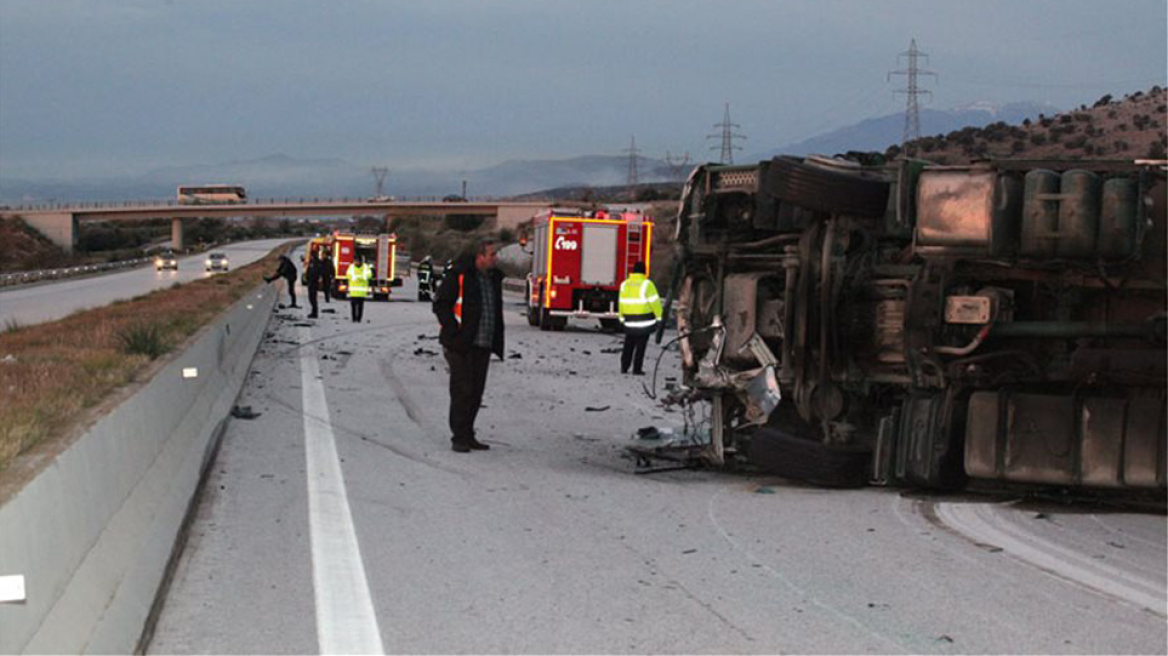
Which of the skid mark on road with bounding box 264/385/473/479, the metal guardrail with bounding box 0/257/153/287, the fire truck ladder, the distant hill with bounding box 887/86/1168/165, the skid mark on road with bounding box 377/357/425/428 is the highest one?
the distant hill with bounding box 887/86/1168/165

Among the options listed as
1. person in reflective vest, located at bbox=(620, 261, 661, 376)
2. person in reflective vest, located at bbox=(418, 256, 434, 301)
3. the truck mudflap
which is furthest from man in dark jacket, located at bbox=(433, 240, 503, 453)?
person in reflective vest, located at bbox=(418, 256, 434, 301)

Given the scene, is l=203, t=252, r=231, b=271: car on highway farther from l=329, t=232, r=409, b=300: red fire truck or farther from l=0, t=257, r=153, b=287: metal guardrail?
l=329, t=232, r=409, b=300: red fire truck

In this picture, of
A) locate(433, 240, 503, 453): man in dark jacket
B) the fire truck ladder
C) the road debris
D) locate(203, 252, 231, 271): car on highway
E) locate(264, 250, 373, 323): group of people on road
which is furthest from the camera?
locate(203, 252, 231, 271): car on highway

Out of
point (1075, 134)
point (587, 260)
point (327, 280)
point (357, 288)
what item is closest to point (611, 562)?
point (587, 260)

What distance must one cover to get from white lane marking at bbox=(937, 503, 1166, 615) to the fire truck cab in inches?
1732

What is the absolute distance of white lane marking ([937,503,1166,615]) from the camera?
680 cm

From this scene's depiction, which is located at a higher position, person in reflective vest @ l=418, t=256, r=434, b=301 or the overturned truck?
the overturned truck

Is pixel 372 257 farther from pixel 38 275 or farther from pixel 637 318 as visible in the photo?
pixel 637 318

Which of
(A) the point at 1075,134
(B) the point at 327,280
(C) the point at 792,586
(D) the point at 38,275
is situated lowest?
(D) the point at 38,275

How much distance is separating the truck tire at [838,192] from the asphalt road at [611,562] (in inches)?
78.0

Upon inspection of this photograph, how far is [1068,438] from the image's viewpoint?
8812 mm

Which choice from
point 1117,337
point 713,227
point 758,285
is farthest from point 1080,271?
point 713,227

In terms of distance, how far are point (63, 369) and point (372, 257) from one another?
42.9 meters

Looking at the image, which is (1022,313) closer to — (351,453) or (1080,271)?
(1080,271)
